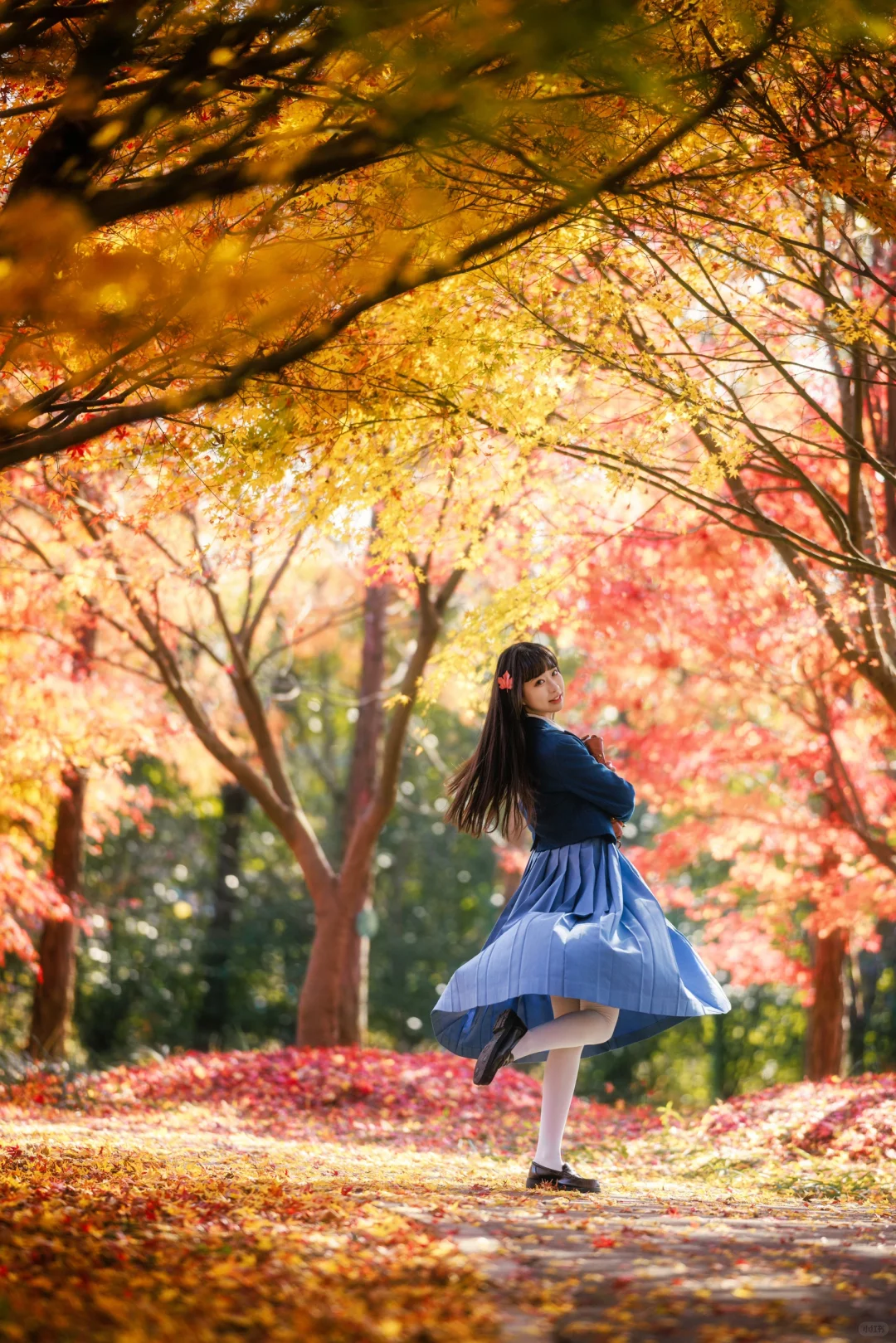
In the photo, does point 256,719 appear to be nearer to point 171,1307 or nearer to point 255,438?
point 255,438

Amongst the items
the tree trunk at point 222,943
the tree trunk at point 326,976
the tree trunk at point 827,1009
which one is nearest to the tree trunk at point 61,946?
the tree trunk at point 326,976

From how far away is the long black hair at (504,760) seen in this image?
4.71m

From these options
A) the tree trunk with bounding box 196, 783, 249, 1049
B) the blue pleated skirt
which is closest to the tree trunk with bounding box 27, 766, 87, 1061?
the tree trunk with bounding box 196, 783, 249, 1049

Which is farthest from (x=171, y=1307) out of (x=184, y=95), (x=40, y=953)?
(x=40, y=953)

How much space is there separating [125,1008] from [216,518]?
13183 mm

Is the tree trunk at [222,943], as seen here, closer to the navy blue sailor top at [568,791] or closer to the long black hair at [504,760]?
the long black hair at [504,760]

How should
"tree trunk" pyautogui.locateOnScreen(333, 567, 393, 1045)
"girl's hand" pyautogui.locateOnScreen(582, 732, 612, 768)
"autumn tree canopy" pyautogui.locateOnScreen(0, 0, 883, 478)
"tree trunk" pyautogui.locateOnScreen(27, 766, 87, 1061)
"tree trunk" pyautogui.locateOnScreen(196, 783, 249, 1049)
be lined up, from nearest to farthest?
"autumn tree canopy" pyautogui.locateOnScreen(0, 0, 883, 478) → "girl's hand" pyautogui.locateOnScreen(582, 732, 612, 768) → "tree trunk" pyautogui.locateOnScreen(27, 766, 87, 1061) → "tree trunk" pyautogui.locateOnScreen(333, 567, 393, 1045) → "tree trunk" pyautogui.locateOnScreen(196, 783, 249, 1049)

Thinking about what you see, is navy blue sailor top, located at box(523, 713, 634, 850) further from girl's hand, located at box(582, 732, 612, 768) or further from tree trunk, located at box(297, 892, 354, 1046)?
tree trunk, located at box(297, 892, 354, 1046)

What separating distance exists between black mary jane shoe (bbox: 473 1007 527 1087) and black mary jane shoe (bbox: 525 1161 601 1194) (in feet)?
1.16

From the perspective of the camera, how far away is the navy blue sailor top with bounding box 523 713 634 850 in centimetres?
457

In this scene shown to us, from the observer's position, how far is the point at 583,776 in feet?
15.0

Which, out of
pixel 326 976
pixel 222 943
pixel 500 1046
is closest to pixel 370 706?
pixel 326 976

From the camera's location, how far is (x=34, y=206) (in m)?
3.46

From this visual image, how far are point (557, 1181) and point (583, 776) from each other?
1.42m
